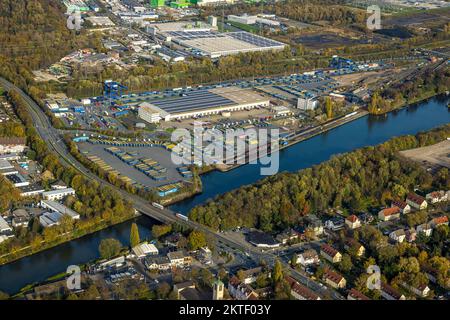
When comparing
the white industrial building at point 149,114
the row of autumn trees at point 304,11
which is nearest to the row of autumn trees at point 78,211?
the white industrial building at point 149,114

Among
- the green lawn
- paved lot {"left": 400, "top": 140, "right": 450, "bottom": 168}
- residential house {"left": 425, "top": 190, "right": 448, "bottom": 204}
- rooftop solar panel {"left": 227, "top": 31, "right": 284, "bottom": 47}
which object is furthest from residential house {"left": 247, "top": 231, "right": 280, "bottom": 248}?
the green lawn

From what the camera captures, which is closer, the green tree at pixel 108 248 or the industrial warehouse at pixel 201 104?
the green tree at pixel 108 248

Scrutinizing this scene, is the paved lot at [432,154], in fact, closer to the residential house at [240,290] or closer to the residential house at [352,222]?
the residential house at [352,222]

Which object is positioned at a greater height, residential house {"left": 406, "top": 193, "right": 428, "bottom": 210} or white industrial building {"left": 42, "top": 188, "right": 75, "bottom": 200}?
white industrial building {"left": 42, "top": 188, "right": 75, "bottom": 200}

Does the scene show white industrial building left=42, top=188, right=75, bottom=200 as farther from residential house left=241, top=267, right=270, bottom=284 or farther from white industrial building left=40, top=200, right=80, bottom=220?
residential house left=241, top=267, right=270, bottom=284

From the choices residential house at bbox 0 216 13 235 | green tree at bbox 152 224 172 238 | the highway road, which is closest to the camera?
the highway road
